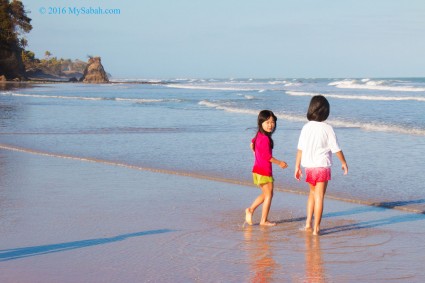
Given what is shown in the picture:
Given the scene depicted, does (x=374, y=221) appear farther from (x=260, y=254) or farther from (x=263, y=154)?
(x=260, y=254)

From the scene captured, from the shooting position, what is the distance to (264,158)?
21.1 feet

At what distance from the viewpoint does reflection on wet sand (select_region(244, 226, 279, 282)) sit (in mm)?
4723

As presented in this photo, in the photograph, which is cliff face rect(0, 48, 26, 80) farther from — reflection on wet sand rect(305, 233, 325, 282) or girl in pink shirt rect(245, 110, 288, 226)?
reflection on wet sand rect(305, 233, 325, 282)

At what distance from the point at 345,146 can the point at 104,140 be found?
17.2 feet

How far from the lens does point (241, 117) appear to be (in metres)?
21.6

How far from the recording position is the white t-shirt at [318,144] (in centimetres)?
608

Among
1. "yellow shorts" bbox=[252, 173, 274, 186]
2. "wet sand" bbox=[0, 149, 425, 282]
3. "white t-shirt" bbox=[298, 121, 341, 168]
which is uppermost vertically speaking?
"white t-shirt" bbox=[298, 121, 341, 168]

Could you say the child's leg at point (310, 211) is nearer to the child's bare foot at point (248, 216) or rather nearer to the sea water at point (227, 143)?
the child's bare foot at point (248, 216)

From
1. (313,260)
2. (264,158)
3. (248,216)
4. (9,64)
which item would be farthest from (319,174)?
(9,64)

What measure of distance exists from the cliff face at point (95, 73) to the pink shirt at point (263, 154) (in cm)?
8540

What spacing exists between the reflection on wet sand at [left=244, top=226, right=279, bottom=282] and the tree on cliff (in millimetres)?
78594

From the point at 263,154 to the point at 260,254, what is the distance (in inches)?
53.5

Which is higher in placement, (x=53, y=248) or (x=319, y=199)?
(x=319, y=199)

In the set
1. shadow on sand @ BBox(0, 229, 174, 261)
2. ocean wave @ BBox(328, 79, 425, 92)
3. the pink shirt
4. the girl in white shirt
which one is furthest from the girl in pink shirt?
ocean wave @ BBox(328, 79, 425, 92)
